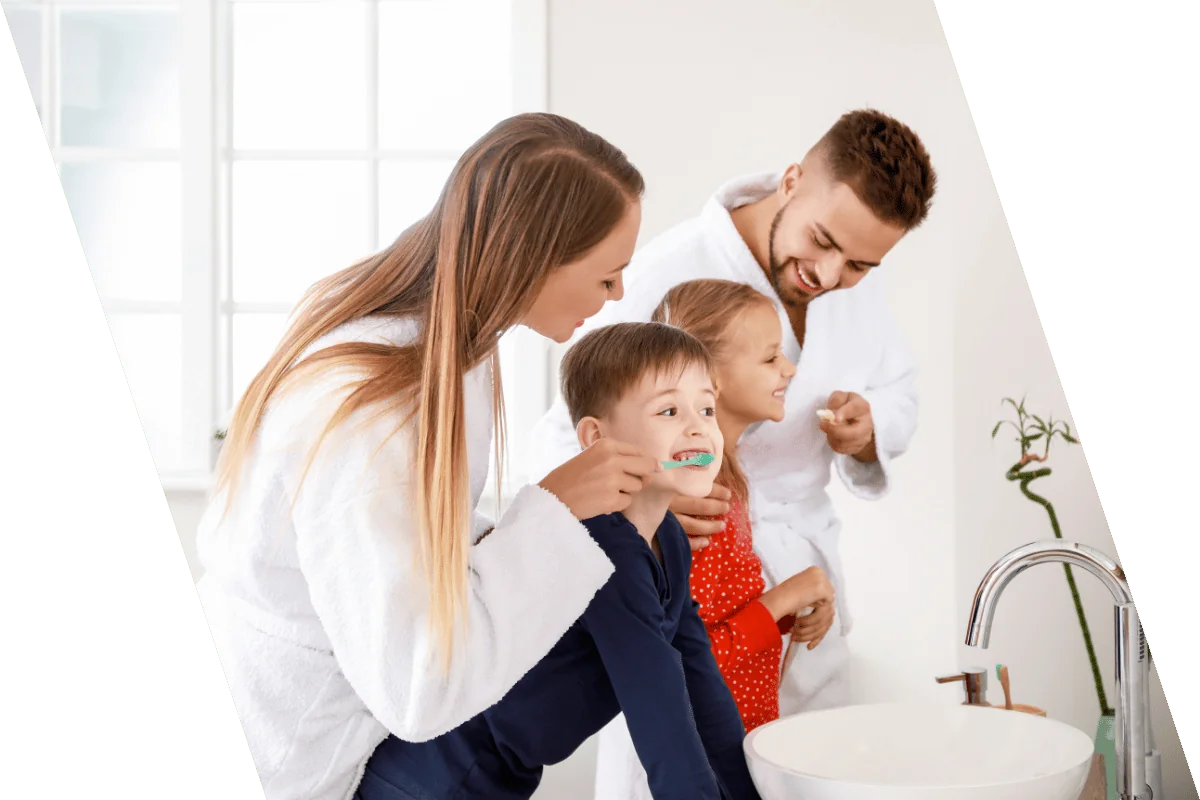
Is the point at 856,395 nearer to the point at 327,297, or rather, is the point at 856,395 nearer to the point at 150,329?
the point at 327,297

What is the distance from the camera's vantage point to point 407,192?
4.90 feet

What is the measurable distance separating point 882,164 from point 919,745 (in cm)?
79

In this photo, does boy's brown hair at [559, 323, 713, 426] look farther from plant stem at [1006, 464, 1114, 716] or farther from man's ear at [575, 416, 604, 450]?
plant stem at [1006, 464, 1114, 716]

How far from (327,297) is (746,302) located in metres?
0.57

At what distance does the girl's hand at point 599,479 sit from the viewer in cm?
129

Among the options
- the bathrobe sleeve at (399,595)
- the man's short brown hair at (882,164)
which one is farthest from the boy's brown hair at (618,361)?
the man's short brown hair at (882,164)

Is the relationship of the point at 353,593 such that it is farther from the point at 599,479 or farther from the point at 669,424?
the point at 669,424

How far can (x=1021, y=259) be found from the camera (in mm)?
1674

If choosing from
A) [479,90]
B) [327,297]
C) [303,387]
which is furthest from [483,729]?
[479,90]

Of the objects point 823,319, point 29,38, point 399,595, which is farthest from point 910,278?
point 29,38

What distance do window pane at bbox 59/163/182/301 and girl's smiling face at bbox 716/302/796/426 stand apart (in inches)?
29.9

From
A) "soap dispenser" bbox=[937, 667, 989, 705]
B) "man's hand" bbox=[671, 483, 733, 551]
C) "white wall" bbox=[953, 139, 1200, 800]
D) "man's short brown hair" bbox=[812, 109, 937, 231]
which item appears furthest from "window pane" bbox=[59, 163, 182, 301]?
"soap dispenser" bbox=[937, 667, 989, 705]

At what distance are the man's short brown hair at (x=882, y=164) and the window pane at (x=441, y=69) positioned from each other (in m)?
0.46

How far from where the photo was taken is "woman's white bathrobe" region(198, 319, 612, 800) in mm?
1156
